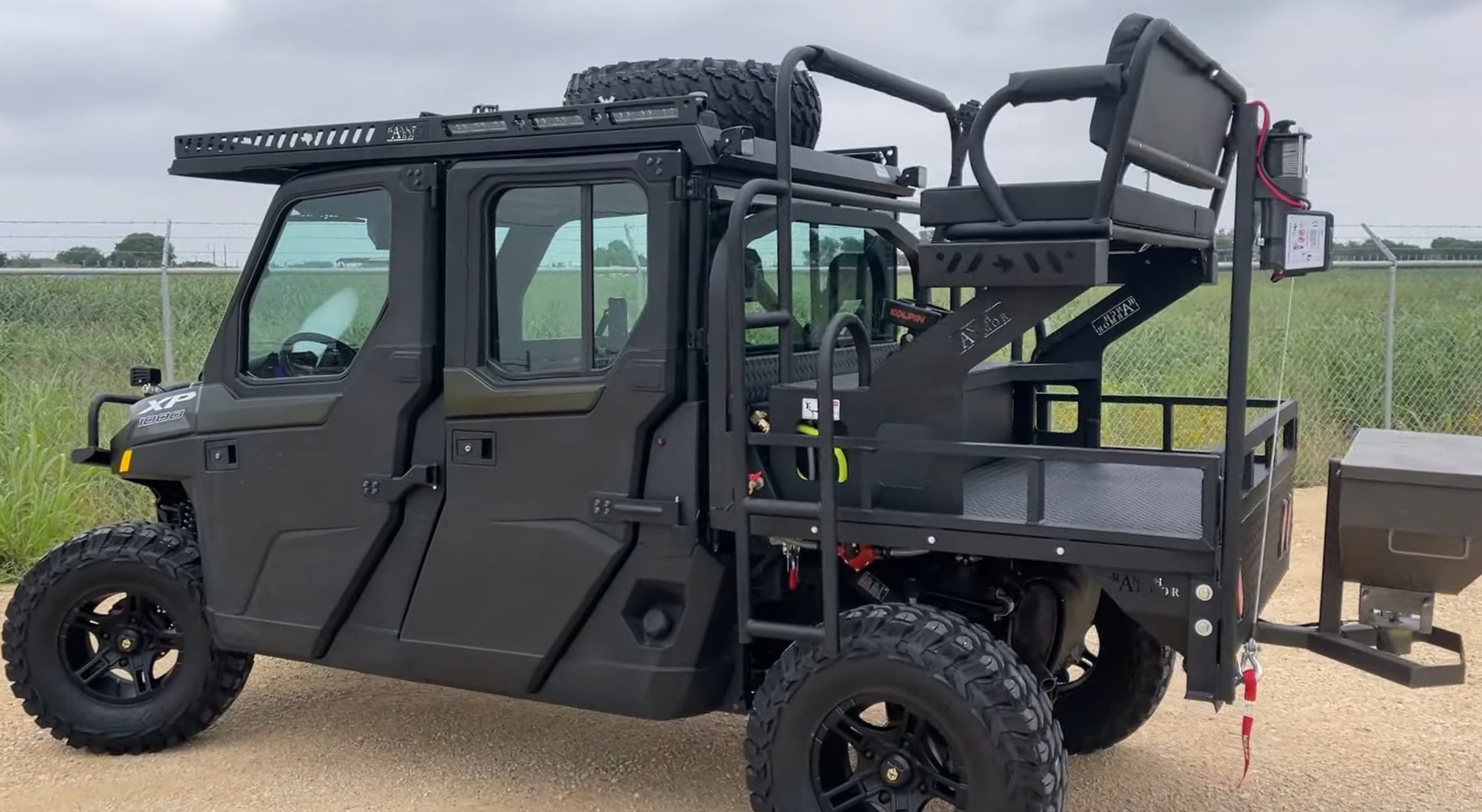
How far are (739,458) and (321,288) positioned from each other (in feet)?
6.01

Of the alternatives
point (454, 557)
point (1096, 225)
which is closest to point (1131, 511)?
point (1096, 225)

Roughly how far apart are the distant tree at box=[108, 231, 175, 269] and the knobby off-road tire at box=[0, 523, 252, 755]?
4.58 metres

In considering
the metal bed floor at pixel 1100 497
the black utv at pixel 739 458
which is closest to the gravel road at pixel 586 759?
the black utv at pixel 739 458

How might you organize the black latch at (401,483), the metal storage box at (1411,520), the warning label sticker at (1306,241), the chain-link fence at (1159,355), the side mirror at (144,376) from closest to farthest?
the warning label sticker at (1306,241) → the metal storage box at (1411,520) → the black latch at (401,483) → the side mirror at (144,376) → the chain-link fence at (1159,355)

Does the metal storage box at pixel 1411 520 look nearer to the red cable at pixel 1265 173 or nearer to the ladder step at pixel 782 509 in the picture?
the red cable at pixel 1265 173

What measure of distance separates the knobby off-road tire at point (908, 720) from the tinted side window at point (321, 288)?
190 cm

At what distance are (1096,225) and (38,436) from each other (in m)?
7.42

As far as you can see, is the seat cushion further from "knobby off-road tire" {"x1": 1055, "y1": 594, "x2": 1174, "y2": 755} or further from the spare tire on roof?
Answer: "knobby off-road tire" {"x1": 1055, "y1": 594, "x2": 1174, "y2": 755}

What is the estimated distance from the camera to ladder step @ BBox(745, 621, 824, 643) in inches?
143

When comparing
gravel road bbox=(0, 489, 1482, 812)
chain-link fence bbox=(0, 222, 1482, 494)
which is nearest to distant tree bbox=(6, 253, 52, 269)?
chain-link fence bbox=(0, 222, 1482, 494)

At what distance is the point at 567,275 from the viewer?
164 inches

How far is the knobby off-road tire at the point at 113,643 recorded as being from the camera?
16.1 ft

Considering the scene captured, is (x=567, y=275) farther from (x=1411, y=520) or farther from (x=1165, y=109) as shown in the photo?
(x=1411, y=520)

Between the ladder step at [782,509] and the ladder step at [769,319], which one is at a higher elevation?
the ladder step at [769,319]
